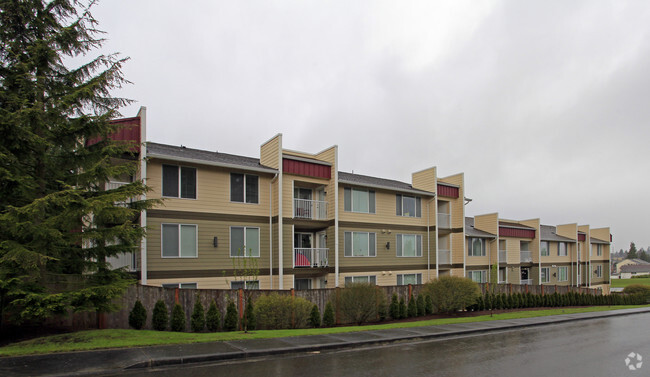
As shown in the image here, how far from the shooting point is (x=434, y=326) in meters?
15.9

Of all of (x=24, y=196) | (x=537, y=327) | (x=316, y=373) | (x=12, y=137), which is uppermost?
(x=12, y=137)

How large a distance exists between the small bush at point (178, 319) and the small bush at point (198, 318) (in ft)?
1.16

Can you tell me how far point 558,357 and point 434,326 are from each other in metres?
5.42

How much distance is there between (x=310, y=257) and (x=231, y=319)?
8.77m

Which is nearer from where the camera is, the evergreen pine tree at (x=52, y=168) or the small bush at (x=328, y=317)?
the evergreen pine tree at (x=52, y=168)

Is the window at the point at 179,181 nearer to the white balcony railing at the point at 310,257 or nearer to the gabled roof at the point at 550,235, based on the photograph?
the white balcony railing at the point at 310,257

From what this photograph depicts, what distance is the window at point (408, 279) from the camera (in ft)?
88.7

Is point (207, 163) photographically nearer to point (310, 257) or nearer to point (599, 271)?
point (310, 257)

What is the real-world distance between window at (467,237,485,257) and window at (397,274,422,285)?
7.77 m

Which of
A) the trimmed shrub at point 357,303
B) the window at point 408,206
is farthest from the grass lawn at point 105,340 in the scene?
the window at point 408,206

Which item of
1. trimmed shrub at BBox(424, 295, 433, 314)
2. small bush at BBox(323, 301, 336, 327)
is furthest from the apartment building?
trimmed shrub at BBox(424, 295, 433, 314)

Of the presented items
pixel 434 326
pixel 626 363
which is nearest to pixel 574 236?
pixel 434 326

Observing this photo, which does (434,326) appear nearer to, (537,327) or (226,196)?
(537,327)

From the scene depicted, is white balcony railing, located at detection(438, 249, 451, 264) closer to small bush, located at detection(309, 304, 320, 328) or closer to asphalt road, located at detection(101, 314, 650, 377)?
asphalt road, located at detection(101, 314, 650, 377)
